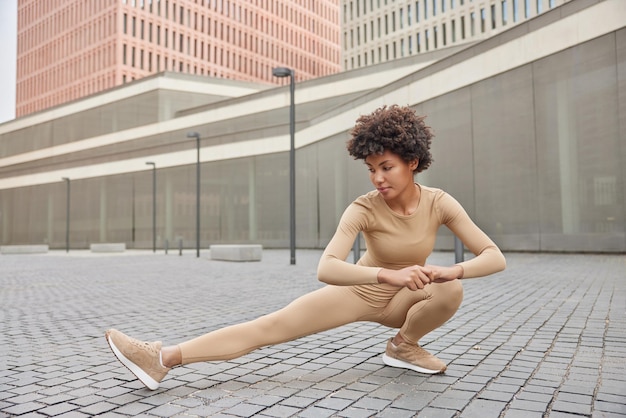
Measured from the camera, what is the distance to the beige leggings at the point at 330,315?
328cm

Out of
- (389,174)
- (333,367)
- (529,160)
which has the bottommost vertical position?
(333,367)

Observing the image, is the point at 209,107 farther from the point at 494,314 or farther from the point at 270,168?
the point at 494,314

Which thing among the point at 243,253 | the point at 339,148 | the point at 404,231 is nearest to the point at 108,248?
the point at 339,148

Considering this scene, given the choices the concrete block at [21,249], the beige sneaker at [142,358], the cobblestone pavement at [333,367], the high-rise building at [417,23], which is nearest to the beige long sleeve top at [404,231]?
the cobblestone pavement at [333,367]

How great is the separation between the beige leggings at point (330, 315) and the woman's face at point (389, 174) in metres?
0.61

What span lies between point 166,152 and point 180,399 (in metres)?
42.1

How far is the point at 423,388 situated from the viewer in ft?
10.8

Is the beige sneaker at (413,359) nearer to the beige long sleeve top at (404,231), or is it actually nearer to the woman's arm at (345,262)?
the beige long sleeve top at (404,231)

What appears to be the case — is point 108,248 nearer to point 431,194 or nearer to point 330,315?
point 330,315

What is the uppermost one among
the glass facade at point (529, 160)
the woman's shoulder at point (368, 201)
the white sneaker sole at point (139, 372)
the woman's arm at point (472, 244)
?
the glass facade at point (529, 160)

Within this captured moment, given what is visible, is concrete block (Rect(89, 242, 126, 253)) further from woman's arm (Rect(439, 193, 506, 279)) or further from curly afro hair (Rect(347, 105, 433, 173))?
woman's arm (Rect(439, 193, 506, 279))

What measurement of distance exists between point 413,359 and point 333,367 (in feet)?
1.85

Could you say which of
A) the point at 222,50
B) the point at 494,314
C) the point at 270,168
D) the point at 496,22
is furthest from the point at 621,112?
the point at 222,50

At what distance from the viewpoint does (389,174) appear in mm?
3305
